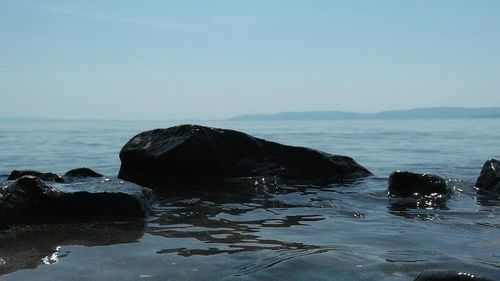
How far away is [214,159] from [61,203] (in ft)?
17.9

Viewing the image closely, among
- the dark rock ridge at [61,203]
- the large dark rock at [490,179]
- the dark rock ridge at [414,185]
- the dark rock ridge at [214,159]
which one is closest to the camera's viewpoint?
the dark rock ridge at [61,203]

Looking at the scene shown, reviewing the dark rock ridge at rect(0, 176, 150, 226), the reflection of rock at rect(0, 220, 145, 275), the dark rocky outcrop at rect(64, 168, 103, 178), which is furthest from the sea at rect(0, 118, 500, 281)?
the dark rocky outcrop at rect(64, 168, 103, 178)

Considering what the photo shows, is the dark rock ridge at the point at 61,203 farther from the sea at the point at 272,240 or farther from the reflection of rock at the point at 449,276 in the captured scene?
the reflection of rock at the point at 449,276

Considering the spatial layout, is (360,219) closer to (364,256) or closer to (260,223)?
(260,223)

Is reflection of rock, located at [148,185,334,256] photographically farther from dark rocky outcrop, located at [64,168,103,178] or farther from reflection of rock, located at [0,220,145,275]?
dark rocky outcrop, located at [64,168,103,178]

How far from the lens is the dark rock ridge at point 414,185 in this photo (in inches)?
416

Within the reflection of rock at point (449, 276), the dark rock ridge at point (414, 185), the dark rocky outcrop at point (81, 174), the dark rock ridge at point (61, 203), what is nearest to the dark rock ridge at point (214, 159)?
the dark rocky outcrop at point (81, 174)

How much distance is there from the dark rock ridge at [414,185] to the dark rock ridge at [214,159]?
2.32m

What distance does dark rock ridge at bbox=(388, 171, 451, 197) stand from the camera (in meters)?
10.6

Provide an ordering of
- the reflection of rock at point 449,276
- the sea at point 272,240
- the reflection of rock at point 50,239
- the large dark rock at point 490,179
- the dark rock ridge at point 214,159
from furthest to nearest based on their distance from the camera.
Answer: the dark rock ridge at point 214,159 → the large dark rock at point 490,179 → the reflection of rock at point 50,239 → the sea at point 272,240 → the reflection of rock at point 449,276

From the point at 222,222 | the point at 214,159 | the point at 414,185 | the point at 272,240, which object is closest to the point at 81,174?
the point at 214,159

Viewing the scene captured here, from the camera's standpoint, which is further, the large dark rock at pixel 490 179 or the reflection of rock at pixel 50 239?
the large dark rock at pixel 490 179

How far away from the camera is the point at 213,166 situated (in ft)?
42.4

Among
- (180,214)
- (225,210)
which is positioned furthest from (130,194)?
(225,210)
